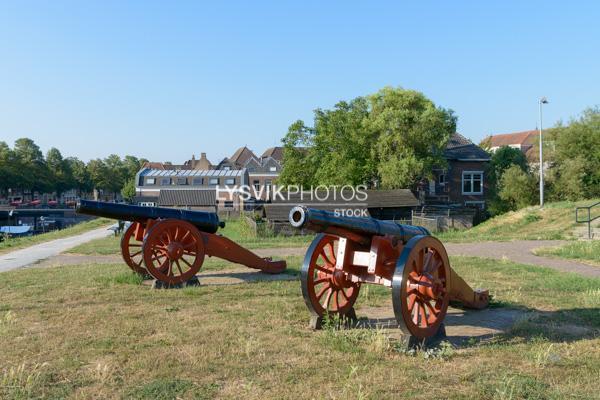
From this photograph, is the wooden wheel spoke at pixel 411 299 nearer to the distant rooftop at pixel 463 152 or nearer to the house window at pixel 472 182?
the distant rooftop at pixel 463 152

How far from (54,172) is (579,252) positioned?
256 feet

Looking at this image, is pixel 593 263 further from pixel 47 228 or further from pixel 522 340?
pixel 47 228

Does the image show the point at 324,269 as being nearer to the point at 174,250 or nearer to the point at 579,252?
the point at 174,250

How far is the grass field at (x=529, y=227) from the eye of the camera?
2108cm

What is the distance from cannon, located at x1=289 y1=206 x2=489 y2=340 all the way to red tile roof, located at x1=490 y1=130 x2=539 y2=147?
7962 centimetres

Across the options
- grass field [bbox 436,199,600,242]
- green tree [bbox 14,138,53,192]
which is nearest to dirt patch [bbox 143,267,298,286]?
grass field [bbox 436,199,600,242]

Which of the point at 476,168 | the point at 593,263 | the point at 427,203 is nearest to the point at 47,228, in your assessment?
the point at 427,203

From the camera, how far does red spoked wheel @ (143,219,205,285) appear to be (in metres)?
9.71

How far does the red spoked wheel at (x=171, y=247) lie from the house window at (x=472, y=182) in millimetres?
34228

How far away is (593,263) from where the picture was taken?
13.2 meters

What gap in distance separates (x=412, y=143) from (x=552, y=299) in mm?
27857

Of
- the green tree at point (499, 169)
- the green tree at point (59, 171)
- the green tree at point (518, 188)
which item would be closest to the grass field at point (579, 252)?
the green tree at point (518, 188)

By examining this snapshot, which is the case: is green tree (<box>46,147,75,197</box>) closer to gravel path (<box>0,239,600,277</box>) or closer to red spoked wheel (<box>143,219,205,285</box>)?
gravel path (<box>0,239,600,277</box>)

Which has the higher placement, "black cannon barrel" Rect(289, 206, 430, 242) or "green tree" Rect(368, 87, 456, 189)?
"green tree" Rect(368, 87, 456, 189)
